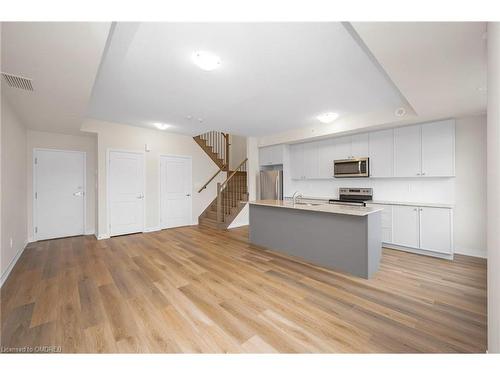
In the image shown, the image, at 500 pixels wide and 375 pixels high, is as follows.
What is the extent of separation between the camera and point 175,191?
6.01 metres

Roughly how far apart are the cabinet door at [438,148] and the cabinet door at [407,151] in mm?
100

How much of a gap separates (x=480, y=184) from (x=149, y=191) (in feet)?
22.5

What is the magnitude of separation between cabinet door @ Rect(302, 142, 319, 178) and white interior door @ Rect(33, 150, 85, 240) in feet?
18.4

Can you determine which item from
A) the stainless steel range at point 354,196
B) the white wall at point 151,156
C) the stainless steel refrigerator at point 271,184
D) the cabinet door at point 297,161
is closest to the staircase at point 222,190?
the white wall at point 151,156

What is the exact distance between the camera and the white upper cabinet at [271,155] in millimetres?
5895

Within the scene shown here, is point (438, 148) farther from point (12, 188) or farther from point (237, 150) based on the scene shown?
point (12, 188)

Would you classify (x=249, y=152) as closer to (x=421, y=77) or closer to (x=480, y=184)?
(x=421, y=77)

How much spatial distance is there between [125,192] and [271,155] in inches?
156

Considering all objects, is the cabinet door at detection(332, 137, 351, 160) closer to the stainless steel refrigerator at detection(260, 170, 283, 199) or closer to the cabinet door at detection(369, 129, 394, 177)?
the cabinet door at detection(369, 129, 394, 177)

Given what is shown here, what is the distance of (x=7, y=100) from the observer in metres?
2.86

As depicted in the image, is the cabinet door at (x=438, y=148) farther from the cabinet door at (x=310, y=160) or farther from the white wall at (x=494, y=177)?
the white wall at (x=494, y=177)

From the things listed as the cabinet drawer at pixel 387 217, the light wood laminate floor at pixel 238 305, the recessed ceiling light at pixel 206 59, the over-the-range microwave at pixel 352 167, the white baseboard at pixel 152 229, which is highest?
the recessed ceiling light at pixel 206 59

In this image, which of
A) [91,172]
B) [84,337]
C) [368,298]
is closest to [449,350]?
[368,298]
